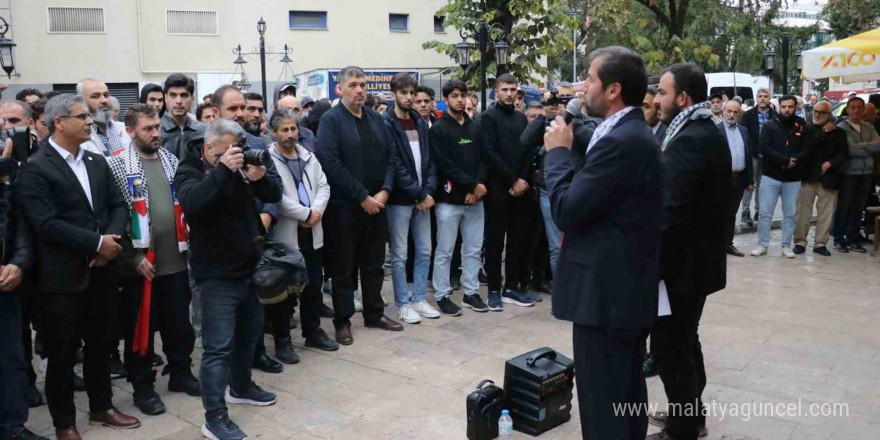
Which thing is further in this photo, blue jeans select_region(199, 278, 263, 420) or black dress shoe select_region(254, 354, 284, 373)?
black dress shoe select_region(254, 354, 284, 373)

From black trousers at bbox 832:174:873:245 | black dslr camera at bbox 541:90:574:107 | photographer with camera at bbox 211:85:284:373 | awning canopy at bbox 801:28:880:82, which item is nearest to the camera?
photographer with camera at bbox 211:85:284:373

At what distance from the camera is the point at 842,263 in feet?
29.2

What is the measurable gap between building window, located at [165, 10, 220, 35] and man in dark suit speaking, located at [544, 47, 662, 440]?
2619 centimetres

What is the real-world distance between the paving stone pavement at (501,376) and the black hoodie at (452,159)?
3.68ft

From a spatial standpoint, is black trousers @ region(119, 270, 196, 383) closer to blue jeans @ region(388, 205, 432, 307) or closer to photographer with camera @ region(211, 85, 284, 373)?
photographer with camera @ region(211, 85, 284, 373)

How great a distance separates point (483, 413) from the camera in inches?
159

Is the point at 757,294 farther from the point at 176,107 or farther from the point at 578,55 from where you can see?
the point at 578,55

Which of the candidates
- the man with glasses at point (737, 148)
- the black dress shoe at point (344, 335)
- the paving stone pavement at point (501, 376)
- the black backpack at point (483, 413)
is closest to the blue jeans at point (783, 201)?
the man with glasses at point (737, 148)

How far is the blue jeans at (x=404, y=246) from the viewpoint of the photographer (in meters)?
6.39

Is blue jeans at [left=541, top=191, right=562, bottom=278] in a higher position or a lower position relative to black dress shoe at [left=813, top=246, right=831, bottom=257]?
higher

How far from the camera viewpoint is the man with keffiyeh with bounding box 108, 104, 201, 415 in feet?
15.0

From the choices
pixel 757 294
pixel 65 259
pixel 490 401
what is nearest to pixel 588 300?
pixel 490 401

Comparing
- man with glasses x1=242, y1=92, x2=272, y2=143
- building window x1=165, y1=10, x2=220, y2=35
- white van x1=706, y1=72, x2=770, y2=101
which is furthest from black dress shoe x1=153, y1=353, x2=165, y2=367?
building window x1=165, y1=10, x2=220, y2=35

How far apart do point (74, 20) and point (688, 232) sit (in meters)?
26.4
